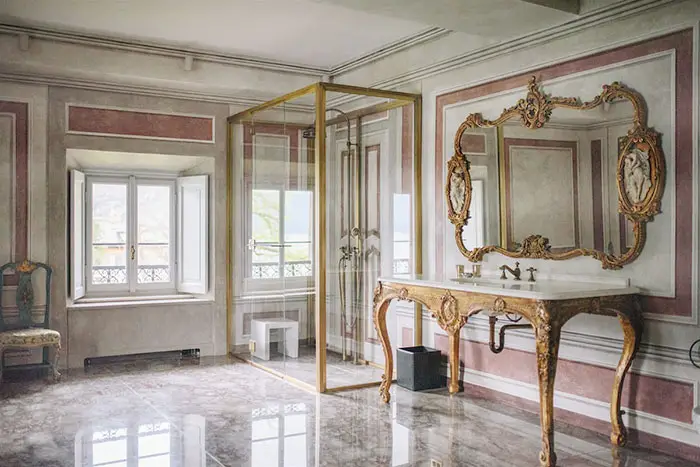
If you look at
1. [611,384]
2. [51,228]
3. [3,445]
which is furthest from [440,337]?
[51,228]

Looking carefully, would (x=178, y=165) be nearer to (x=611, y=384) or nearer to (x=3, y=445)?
(x=3, y=445)

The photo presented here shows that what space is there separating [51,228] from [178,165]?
1.50m

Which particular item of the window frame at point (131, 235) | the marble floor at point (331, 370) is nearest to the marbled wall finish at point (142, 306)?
the window frame at point (131, 235)

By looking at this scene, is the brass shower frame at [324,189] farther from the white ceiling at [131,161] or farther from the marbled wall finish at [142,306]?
the white ceiling at [131,161]

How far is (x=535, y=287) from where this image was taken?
4031 mm

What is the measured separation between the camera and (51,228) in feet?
20.4

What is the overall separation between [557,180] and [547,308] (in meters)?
1.19

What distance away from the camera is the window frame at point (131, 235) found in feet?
23.0

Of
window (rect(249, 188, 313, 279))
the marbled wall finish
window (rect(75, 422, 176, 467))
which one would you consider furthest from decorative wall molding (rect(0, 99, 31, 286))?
window (rect(75, 422, 176, 467))

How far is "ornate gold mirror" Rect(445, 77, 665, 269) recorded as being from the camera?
4008mm

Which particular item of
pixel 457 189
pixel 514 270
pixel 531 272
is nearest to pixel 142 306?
pixel 457 189

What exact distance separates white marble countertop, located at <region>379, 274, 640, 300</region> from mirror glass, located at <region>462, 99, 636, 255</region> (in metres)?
0.25

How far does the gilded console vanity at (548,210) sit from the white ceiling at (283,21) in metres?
0.61

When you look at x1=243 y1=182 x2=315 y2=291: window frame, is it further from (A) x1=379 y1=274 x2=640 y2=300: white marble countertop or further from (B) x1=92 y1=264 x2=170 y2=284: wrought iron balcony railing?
(B) x1=92 y1=264 x2=170 y2=284: wrought iron balcony railing
